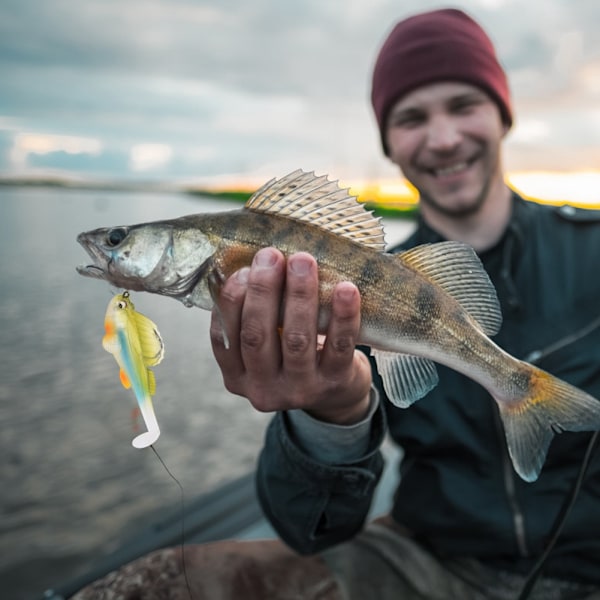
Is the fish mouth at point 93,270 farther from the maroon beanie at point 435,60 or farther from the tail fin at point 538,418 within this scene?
the maroon beanie at point 435,60

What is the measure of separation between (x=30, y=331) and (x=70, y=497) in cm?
622

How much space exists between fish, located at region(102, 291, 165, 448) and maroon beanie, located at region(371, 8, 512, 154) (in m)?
2.78

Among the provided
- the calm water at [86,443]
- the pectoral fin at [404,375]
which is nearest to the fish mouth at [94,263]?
the pectoral fin at [404,375]

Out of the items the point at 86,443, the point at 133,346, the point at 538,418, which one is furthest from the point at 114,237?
the point at 86,443

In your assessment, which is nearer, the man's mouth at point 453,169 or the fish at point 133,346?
the fish at point 133,346

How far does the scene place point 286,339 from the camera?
208cm

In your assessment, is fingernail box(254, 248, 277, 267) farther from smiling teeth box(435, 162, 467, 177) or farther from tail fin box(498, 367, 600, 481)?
smiling teeth box(435, 162, 467, 177)

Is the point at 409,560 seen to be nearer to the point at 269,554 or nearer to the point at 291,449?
the point at 269,554

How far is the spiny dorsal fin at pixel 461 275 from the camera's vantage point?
2.10 m

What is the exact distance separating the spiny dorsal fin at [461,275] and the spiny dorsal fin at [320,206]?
0.57 feet

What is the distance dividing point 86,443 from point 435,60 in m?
6.06

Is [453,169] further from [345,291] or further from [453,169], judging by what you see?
[345,291]

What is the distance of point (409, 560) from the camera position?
316 cm

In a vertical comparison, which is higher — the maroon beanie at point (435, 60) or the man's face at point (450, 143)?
the maroon beanie at point (435, 60)
